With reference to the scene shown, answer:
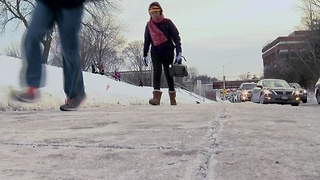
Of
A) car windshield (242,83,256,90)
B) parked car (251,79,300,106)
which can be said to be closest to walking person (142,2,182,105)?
parked car (251,79,300,106)

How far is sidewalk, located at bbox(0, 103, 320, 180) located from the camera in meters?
2.51

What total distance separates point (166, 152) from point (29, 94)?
41.1 inches

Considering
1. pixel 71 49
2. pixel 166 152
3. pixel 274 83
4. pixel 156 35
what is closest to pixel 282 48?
pixel 274 83

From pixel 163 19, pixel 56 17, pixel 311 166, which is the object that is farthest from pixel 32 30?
pixel 163 19

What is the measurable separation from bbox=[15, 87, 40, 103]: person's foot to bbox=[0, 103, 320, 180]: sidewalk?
0.43m

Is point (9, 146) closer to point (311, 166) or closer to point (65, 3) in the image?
point (65, 3)

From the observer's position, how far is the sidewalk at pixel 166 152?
2.51 meters

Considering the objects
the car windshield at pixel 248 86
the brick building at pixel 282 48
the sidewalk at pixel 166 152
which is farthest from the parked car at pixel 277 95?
the brick building at pixel 282 48

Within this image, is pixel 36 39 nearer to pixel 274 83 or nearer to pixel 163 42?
pixel 163 42

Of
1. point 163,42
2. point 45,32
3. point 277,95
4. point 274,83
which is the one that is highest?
point 163,42

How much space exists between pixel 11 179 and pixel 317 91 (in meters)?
17.9

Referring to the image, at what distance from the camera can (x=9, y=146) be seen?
135 inches

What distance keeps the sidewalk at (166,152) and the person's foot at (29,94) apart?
0.43m

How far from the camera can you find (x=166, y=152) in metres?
3.03
